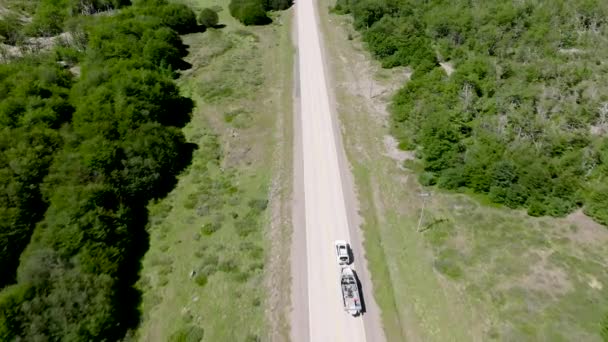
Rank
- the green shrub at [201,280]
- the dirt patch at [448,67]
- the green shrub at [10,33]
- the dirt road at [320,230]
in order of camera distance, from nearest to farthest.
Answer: the dirt road at [320,230] < the green shrub at [201,280] < the dirt patch at [448,67] < the green shrub at [10,33]

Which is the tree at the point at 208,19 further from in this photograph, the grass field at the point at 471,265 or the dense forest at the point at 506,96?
the grass field at the point at 471,265

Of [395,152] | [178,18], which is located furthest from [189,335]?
[178,18]

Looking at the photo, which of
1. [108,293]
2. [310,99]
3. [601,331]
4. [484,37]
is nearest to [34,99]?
[108,293]

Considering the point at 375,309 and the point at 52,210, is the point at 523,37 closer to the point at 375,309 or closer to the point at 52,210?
the point at 375,309

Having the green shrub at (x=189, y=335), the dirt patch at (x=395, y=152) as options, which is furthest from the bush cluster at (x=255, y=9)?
the green shrub at (x=189, y=335)

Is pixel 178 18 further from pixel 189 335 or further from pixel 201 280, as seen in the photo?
pixel 189 335

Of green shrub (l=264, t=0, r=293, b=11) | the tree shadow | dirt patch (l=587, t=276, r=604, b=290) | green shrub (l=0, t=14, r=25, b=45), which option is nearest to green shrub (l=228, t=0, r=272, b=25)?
green shrub (l=264, t=0, r=293, b=11)
